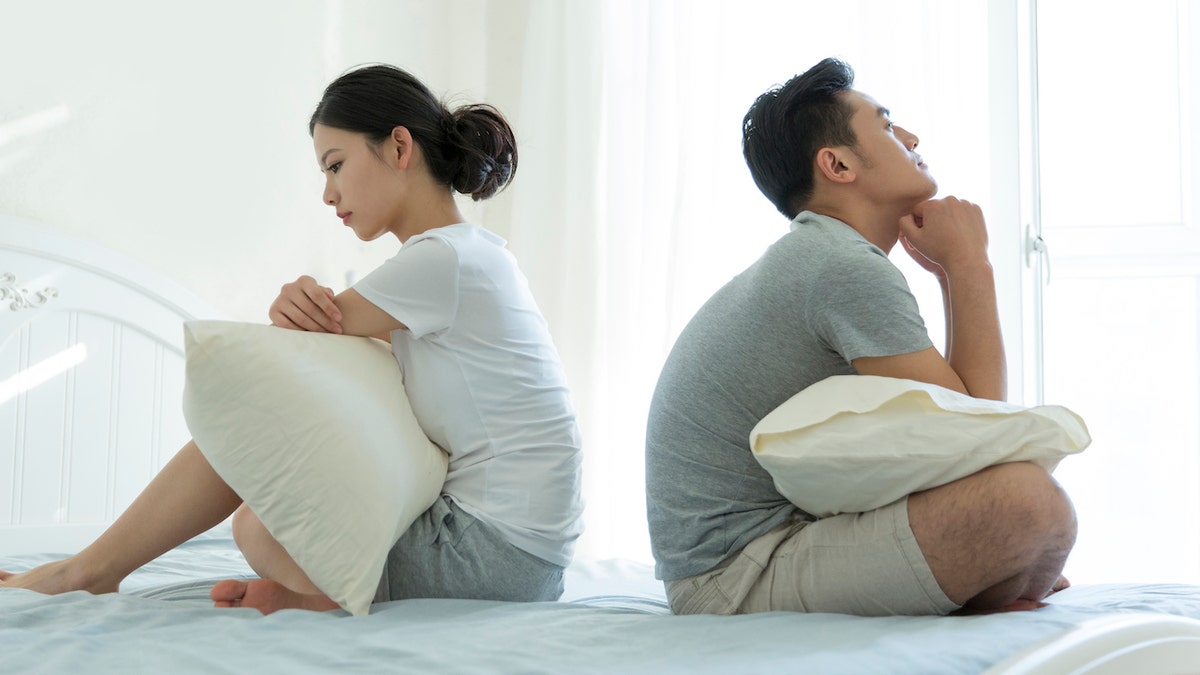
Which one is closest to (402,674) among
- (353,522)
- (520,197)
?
(353,522)

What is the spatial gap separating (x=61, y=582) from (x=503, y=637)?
2.03 ft

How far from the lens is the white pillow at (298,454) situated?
1.12m

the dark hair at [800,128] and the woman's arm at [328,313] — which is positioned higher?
the dark hair at [800,128]

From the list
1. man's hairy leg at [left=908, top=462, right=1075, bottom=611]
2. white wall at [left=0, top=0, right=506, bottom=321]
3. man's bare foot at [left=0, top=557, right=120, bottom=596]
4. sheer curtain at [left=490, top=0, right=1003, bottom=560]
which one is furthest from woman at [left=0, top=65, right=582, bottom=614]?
sheer curtain at [left=490, top=0, right=1003, bottom=560]

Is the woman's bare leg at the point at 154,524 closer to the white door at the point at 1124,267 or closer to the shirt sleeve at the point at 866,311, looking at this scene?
the shirt sleeve at the point at 866,311

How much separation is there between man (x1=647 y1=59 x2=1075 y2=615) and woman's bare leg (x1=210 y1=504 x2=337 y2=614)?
39 centimetres

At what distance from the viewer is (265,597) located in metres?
1.19

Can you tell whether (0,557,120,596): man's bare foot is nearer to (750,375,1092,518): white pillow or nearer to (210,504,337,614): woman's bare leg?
(210,504,337,614): woman's bare leg

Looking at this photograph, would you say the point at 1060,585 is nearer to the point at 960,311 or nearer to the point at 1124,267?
the point at 960,311

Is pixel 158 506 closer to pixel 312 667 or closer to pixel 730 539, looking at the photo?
pixel 312 667

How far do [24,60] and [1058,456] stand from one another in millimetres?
1811

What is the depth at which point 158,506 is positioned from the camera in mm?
1248

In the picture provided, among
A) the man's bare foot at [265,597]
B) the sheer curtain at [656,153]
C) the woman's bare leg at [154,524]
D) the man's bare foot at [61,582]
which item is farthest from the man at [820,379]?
the sheer curtain at [656,153]

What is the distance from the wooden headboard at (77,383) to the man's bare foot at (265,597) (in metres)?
0.82
